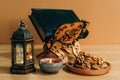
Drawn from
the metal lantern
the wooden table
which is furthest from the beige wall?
the metal lantern

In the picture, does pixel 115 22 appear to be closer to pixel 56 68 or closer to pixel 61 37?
pixel 61 37

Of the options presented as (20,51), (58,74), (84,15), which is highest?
(84,15)

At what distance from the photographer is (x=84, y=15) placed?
156 cm

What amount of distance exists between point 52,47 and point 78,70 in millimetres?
229

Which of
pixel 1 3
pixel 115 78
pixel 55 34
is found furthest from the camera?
pixel 1 3

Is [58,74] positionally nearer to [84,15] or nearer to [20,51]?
[20,51]

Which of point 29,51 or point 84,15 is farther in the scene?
point 84,15

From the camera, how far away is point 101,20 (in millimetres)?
1575

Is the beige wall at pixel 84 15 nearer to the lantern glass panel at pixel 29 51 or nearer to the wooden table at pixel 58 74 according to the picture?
the wooden table at pixel 58 74

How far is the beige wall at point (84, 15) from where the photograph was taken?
1.51 metres

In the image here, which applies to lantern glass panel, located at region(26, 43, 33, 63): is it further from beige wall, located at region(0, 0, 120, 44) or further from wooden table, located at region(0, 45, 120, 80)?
beige wall, located at region(0, 0, 120, 44)

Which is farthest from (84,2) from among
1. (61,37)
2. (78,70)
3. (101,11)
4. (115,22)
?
(78,70)

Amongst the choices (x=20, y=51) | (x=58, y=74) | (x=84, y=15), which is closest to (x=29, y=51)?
(x=20, y=51)

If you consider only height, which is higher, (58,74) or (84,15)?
(84,15)
